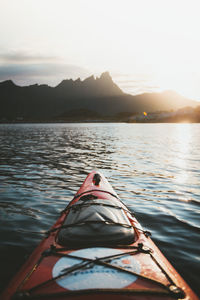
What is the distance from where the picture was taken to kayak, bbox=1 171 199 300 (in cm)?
271

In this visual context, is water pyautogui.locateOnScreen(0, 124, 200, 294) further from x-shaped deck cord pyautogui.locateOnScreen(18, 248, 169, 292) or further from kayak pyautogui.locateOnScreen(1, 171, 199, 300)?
x-shaped deck cord pyautogui.locateOnScreen(18, 248, 169, 292)

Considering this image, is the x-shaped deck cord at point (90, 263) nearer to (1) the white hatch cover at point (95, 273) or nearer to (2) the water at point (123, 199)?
(1) the white hatch cover at point (95, 273)

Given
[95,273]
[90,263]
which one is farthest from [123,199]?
[95,273]

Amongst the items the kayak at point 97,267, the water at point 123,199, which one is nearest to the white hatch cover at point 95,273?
the kayak at point 97,267

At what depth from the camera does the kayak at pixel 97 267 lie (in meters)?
2.71

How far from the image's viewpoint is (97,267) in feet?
10.3

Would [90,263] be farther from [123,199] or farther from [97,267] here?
[123,199]

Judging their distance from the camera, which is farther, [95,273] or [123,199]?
[123,199]

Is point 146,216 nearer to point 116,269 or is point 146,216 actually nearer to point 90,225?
point 90,225

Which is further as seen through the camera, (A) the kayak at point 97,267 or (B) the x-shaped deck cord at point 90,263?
(B) the x-shaped deck cord at point 90,263

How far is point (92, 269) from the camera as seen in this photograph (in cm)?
309

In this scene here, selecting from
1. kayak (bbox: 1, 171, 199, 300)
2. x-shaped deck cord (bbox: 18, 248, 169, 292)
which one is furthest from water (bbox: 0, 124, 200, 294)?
x-shaped deck cord (bbox: 18, 248, 169, 292)

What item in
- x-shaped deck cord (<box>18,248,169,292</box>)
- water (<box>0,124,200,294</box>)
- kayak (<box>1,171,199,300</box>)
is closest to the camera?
kayak (<box>1,171,199,300</box>)

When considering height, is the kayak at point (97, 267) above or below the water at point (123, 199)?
above
